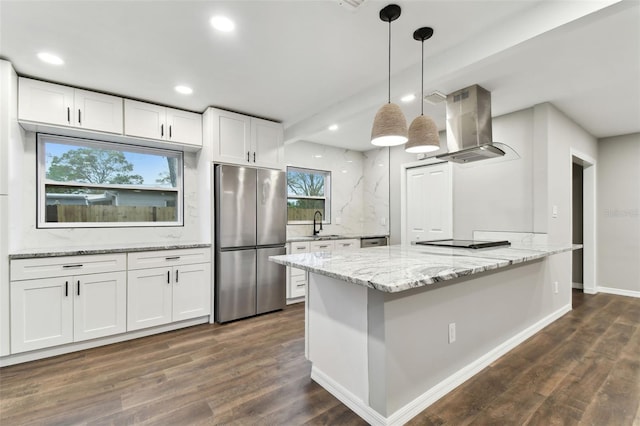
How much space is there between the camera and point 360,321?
5.79ft

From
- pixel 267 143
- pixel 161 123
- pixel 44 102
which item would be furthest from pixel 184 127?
pixel 44 102

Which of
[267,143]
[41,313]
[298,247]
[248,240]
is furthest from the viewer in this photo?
[298,247]

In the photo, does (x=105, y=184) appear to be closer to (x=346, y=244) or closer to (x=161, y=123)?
(x=161, y=123)

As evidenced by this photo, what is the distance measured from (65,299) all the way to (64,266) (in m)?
0.29

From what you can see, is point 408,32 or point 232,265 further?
point 232,265

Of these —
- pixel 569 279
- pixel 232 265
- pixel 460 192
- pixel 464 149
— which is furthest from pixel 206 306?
pixel 569 279

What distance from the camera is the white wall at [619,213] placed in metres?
4.39

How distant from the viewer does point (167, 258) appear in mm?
3168

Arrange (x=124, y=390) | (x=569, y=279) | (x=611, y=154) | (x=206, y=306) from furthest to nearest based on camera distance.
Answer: (x=611, y=154), (x=569, y=279), (x=206, y=306), (x=124, y=390)

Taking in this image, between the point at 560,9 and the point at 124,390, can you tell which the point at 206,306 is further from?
the point at 560,9

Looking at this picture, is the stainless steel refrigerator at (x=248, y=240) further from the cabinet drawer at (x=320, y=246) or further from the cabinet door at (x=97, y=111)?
the cabinet door at (x=97, y=111)

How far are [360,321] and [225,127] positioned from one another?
9.31ft

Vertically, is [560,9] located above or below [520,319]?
above

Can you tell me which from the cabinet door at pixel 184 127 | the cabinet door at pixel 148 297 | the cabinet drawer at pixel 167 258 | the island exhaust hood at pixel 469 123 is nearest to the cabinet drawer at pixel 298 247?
the cabinet drawer at pixel 167 258
